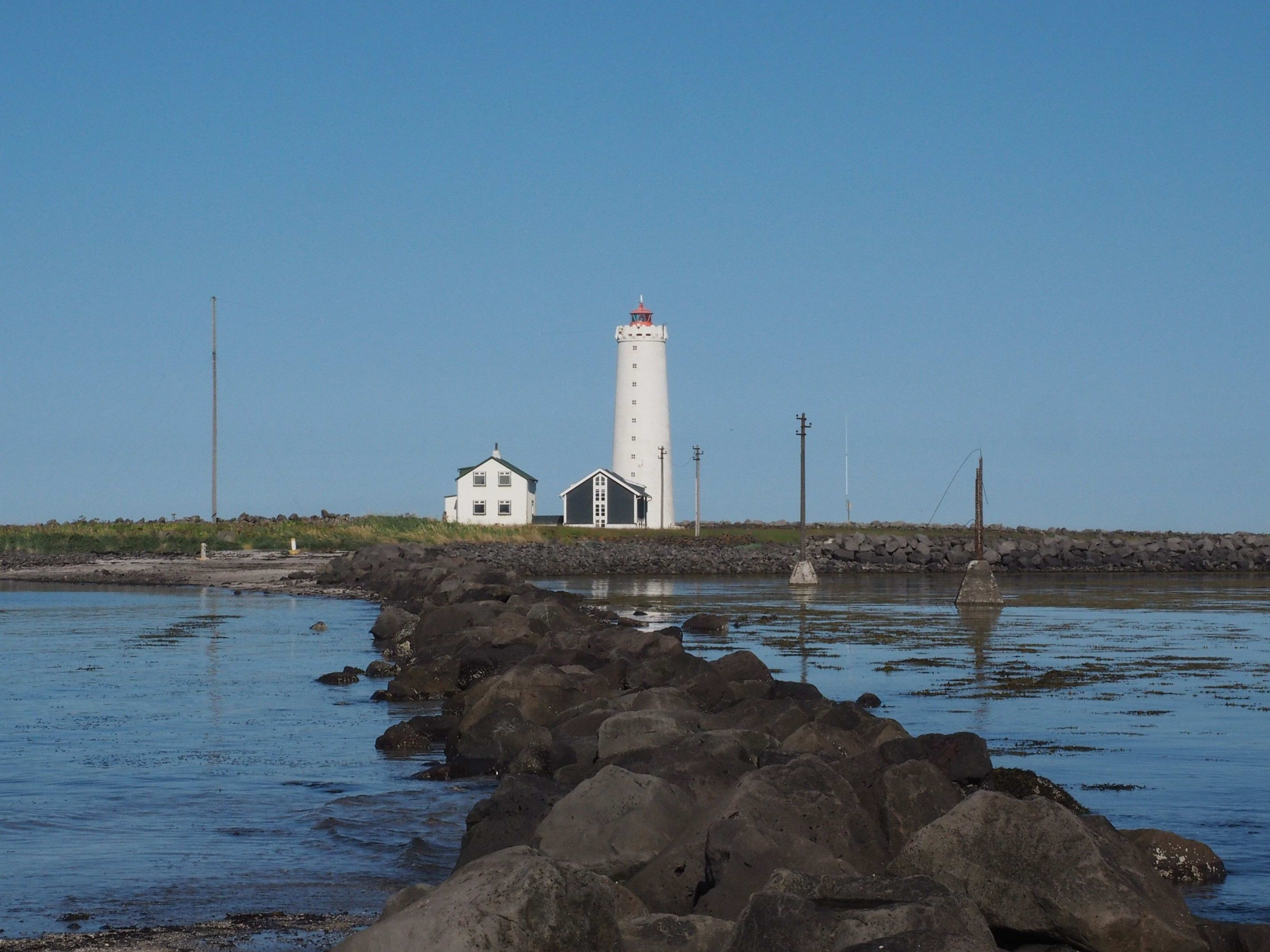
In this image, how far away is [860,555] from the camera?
58188 millimetres

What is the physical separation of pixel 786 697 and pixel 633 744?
3302 mm

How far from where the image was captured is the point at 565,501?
67.8 metres

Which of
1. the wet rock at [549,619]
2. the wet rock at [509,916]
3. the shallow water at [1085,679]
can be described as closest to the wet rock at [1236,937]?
the shallow water at [1085,679]

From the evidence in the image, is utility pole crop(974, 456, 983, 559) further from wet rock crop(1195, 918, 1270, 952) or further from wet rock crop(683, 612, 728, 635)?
wet rock crop(1195, 918, 1270, 952)

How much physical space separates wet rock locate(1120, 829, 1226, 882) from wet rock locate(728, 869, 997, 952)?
2671 mm


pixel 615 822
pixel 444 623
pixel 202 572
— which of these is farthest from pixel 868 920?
pixel 202 572

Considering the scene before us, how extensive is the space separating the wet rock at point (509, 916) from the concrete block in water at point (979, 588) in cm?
2825

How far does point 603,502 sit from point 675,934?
6124 cm

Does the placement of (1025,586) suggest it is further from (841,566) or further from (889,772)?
(889,772)

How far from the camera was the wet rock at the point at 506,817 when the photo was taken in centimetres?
772

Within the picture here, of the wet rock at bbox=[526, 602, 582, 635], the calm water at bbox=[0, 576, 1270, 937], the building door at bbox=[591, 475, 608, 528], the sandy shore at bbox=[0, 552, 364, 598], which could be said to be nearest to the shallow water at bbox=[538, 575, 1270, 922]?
the calm water at bbox=[0, 576, 1270, 937]

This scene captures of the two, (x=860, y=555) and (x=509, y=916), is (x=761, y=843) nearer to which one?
(x=509, y=916)

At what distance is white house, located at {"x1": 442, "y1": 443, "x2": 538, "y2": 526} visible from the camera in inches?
2633

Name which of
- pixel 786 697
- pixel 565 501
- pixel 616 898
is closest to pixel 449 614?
pixel 786 697
